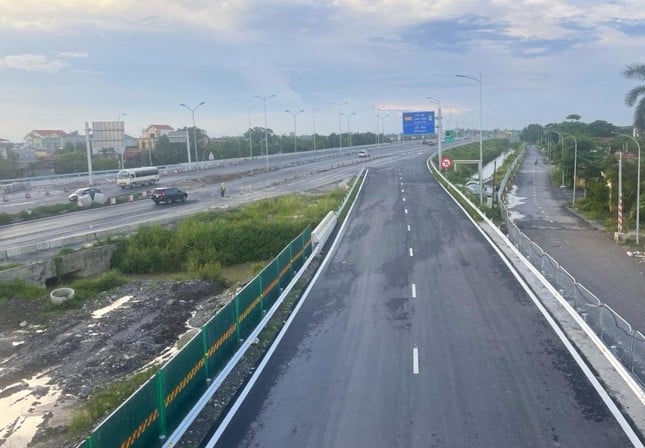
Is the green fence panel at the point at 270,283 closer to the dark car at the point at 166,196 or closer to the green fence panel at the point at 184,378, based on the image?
the green fence panel at the point at 184,378

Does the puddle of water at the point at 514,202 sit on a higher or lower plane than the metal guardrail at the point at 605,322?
lower

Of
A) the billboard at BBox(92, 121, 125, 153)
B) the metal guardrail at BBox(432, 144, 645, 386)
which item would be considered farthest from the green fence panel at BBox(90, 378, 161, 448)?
the billboard at BBox(92, 121, 125, 153)

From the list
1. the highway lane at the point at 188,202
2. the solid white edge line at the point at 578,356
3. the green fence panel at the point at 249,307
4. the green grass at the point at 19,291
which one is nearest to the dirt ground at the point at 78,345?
the green grass at the point at 19,291

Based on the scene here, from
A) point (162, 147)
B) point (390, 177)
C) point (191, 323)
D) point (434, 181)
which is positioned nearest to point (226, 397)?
point (191, 323)

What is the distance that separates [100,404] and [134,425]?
485 centimetres

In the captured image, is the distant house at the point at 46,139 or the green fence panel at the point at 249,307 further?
the distant house at the point at 46,139

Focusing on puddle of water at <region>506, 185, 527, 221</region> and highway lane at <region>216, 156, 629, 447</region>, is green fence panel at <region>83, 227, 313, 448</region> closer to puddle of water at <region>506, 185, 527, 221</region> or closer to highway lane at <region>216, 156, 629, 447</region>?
highway lane at <region>216, 156, 629, 447</region>

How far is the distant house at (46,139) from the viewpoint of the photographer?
166500mm

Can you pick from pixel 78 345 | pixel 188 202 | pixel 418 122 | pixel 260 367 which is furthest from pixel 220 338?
pixel 418 122

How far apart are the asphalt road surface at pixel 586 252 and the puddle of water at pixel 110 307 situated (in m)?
19.2

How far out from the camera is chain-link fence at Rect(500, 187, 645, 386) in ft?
44.5

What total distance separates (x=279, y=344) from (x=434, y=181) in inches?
1769

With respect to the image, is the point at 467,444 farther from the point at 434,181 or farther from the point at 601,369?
the point at 434,181

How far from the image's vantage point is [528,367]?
46.3ft
